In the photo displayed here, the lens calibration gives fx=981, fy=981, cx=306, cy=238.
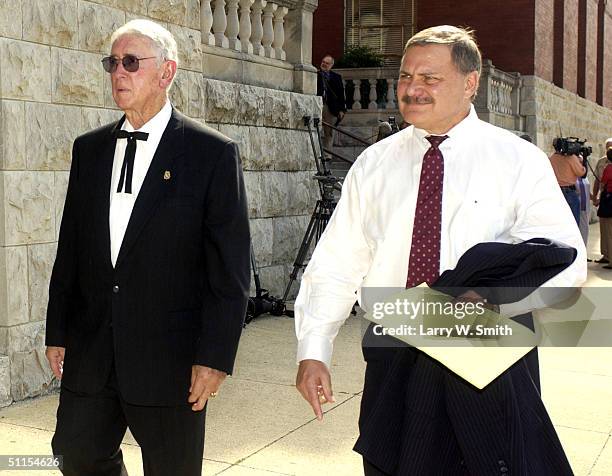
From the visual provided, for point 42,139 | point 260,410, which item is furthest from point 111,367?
point 42,139

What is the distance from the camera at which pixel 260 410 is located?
20.9 feet

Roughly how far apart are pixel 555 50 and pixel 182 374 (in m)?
25.2

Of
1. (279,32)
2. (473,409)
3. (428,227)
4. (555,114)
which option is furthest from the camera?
(555,114)

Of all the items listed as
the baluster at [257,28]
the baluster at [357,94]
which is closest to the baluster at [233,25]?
the baluster at [257,28]

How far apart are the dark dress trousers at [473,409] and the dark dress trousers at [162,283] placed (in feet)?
2.27

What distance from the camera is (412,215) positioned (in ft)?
10.9

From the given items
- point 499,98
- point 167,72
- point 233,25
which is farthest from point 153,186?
point 499,98

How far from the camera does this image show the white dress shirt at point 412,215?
3152 millimetres

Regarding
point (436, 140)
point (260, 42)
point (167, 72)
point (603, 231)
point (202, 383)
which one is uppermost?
point (260, 42)

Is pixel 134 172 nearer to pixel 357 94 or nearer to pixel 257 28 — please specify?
pixel 257 28

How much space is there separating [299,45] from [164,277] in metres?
8.24

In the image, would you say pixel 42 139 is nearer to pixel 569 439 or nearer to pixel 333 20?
pixel 569 439

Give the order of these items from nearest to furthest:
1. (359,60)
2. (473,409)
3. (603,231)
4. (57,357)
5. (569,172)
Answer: (473,409) < (57,357) < (569,172) < (603,231) < (359,60)

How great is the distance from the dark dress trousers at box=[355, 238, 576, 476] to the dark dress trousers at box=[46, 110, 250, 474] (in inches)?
27.2
